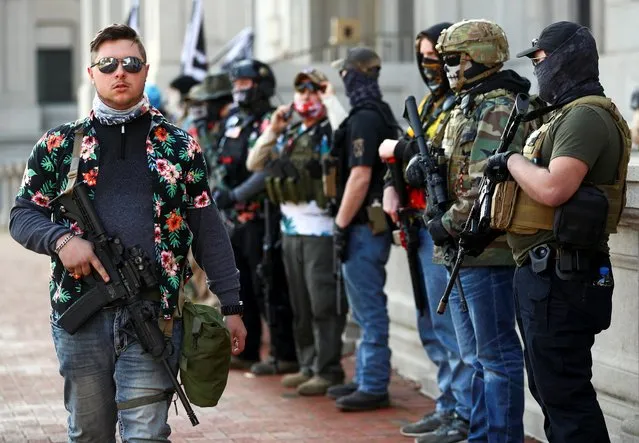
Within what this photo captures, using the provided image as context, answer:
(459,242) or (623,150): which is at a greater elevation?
Result: (623,150)

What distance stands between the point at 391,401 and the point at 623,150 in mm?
3697

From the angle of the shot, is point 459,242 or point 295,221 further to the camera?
point 295,221

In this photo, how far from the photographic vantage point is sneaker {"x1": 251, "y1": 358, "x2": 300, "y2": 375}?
9.85 meters

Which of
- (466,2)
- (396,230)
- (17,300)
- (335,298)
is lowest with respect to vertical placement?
(17,300)

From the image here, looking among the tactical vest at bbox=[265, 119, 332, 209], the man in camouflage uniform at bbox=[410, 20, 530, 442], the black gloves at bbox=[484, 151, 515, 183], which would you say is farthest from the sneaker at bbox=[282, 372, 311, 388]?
the black gloves at bbox=[484, 151, 515, 183]

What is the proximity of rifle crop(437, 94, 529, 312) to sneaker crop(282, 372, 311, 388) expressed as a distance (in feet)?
10.7

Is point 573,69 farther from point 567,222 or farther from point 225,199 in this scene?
point 225,199

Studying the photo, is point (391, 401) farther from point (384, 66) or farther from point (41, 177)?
point (384, 66)

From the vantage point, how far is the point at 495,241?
6297 mm

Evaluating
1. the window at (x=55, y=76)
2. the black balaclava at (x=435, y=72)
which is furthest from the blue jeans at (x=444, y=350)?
the window at (x=55, y=76)

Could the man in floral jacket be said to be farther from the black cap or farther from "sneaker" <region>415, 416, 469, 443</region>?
"sneaker" <region>415, 416, 469, 443</region>

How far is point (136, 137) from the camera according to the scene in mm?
5297

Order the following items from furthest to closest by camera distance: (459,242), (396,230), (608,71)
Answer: (608,71) < (396,230) < (459,242)

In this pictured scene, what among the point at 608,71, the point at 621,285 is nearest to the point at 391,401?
the point at 621,285
